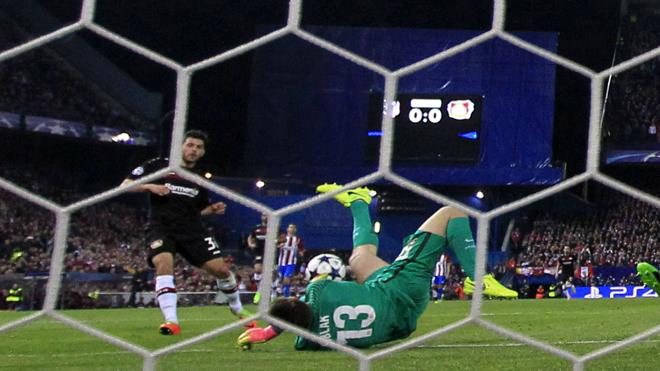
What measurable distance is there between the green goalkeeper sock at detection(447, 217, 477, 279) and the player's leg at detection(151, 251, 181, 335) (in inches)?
24.8

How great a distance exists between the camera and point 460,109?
1453mm

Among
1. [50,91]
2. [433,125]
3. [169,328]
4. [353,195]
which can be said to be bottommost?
[169,328]

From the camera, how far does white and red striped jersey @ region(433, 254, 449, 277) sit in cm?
136

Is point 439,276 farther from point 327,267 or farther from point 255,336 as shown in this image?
point 255,336

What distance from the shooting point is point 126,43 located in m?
0.83

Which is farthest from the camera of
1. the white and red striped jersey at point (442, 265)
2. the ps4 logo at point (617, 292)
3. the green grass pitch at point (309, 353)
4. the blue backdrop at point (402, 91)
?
the ps4 logo at point (617, 292)

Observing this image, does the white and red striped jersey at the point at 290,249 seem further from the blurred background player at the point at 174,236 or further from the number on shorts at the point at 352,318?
the number on shorts at the point at 352,318

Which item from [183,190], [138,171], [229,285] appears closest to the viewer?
[138,171]

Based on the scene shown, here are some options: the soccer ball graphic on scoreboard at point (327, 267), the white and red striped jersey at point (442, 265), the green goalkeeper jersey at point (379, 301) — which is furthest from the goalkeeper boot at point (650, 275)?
the green goalkeeper jersey at point (379, 301)

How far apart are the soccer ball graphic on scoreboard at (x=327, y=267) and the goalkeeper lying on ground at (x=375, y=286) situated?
14 cm

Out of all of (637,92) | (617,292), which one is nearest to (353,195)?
(637,92)

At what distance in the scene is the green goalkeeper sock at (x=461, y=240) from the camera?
3.98ft

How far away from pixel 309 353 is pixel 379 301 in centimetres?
11

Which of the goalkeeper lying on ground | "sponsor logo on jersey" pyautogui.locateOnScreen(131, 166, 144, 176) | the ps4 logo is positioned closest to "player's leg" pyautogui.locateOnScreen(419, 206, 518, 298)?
the goalkeeper lying on ground
